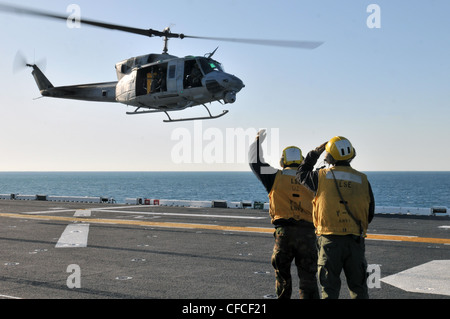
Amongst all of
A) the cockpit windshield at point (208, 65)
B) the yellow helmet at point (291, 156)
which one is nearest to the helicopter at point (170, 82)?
the cockpit windshield at point (208, 65)

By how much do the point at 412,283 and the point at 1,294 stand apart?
7434 mm

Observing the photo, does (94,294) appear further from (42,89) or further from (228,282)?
(42,89)

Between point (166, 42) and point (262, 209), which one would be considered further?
point (262, 209)

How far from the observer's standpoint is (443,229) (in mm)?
17062

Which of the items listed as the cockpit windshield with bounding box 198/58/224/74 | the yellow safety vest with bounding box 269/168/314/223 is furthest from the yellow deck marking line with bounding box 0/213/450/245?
the yellow safety vest with bounding box 269/168/314/223

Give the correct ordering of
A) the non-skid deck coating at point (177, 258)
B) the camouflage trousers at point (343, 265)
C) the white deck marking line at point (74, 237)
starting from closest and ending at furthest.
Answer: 1. the camouflage trousers at point (343, 265)
2. the non-skid deck coating at point (177, 258)
3. the white deck marking line at point (74, 237)

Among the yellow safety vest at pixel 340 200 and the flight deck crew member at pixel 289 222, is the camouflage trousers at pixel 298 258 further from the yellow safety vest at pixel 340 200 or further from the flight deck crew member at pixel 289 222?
the yellow safety vest at pixel 340 200

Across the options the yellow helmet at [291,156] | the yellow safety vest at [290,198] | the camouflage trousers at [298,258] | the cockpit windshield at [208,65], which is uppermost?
the cockpit windshield at [208,65]

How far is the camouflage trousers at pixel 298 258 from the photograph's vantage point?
6156mm

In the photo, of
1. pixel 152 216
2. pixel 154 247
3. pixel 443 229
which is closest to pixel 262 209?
pixel 152 216
